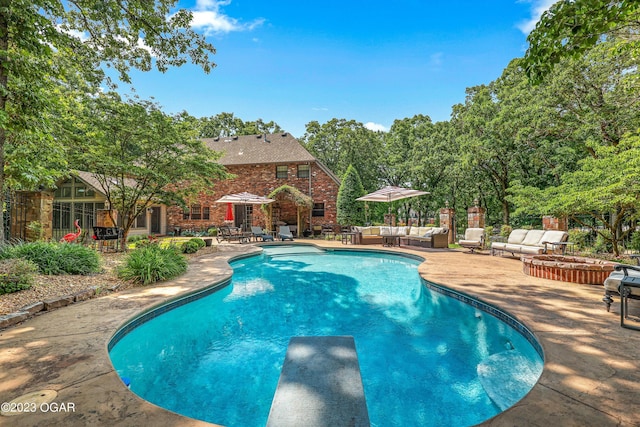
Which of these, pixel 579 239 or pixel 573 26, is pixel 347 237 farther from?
pixel 573 26

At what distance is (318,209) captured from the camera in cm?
2000

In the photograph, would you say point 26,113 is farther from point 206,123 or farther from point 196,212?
point 206,123

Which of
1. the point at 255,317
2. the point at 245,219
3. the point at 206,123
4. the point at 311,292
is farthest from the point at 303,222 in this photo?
the point at 206,123

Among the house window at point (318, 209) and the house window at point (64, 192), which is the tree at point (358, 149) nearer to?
the house window at point (318, 209)

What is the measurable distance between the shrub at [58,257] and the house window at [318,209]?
13.8m

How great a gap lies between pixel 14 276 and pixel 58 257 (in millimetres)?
1964

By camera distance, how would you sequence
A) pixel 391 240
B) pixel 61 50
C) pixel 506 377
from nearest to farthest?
pixel 506 377 → pixel 61 50 → pixel 391 240

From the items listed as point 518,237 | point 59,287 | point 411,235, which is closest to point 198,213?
point 411,235

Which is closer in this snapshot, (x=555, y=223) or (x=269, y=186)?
(x=555, y=223)

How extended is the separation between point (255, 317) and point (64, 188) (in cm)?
1691

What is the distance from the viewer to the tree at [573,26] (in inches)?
119

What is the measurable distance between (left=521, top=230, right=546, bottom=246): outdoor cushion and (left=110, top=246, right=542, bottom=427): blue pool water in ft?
17.4

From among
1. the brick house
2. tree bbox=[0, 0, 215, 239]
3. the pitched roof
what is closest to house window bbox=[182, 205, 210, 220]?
the brick house

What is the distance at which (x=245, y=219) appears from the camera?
824 inches
